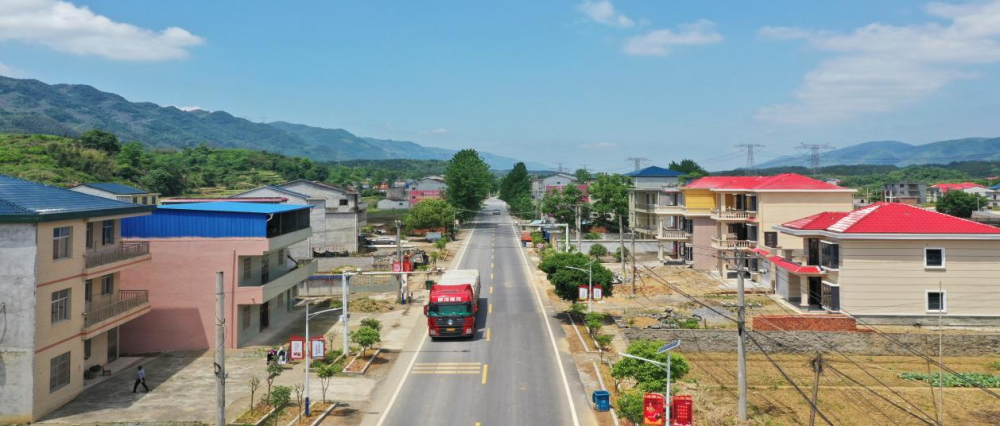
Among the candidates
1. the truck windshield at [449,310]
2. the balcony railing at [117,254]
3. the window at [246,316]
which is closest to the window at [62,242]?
the balcony railing at [117,254]

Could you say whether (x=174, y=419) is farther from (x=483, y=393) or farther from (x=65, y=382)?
(x=483, y=393)

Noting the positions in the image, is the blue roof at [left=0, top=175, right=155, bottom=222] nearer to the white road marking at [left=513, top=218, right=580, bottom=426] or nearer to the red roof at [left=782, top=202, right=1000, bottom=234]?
the white road marking at [left=513, top=218, right=580, bottom=426]

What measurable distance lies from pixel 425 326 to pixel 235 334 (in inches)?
468

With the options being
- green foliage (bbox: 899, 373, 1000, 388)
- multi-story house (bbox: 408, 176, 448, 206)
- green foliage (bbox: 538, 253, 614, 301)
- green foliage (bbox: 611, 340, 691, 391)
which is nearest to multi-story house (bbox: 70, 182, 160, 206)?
Result: green foliage (bbox: 538, 253, 614, 301)

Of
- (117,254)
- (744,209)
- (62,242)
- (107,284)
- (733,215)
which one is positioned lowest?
(107,284)

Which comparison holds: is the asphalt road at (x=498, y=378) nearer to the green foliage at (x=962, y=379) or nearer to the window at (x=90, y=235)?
the green foliage at (x=962, y=379)

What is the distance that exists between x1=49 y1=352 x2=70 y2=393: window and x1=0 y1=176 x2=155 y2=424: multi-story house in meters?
0.04

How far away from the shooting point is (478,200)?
406 feet

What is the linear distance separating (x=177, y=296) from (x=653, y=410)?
87.0 feet

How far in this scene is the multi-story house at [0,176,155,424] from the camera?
23.7 metres

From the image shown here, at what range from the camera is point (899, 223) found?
39375mm

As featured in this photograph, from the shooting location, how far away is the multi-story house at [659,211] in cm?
6781

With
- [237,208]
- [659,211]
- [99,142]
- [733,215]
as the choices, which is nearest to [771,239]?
[733,215]

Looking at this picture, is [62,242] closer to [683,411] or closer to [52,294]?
[52,294]
